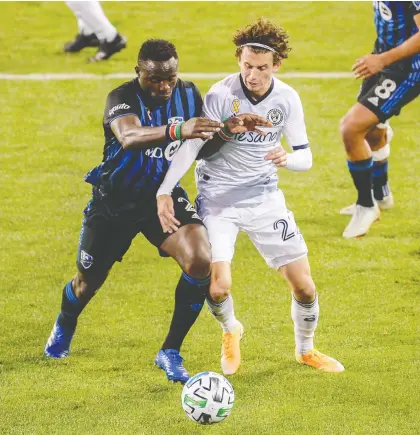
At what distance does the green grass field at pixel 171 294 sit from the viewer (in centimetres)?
716

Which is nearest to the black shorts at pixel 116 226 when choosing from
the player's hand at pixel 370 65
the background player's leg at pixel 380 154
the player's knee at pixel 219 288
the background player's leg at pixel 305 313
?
the player's knee at pixel 219 288

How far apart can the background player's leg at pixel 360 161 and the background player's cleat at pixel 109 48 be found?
5.61m

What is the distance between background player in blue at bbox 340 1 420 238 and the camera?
9719 mm

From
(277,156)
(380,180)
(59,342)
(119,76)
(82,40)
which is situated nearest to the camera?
(277,156)

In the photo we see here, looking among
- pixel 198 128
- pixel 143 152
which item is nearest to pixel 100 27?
pixel 143 152

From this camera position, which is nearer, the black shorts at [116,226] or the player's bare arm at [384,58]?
the black shorts at [116,226]

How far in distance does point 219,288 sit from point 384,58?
3.21m

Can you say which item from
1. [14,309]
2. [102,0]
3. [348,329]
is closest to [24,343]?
[14,309]

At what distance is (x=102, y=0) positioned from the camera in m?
17.6

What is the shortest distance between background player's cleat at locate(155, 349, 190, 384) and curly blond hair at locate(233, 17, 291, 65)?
2088 mm

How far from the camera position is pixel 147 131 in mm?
6906

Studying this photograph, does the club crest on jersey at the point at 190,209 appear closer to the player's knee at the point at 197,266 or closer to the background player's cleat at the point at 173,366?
the player's knee at the point at 197,266

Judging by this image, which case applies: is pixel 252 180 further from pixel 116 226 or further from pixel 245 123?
pixel 116 226

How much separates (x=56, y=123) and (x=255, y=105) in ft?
21.2
